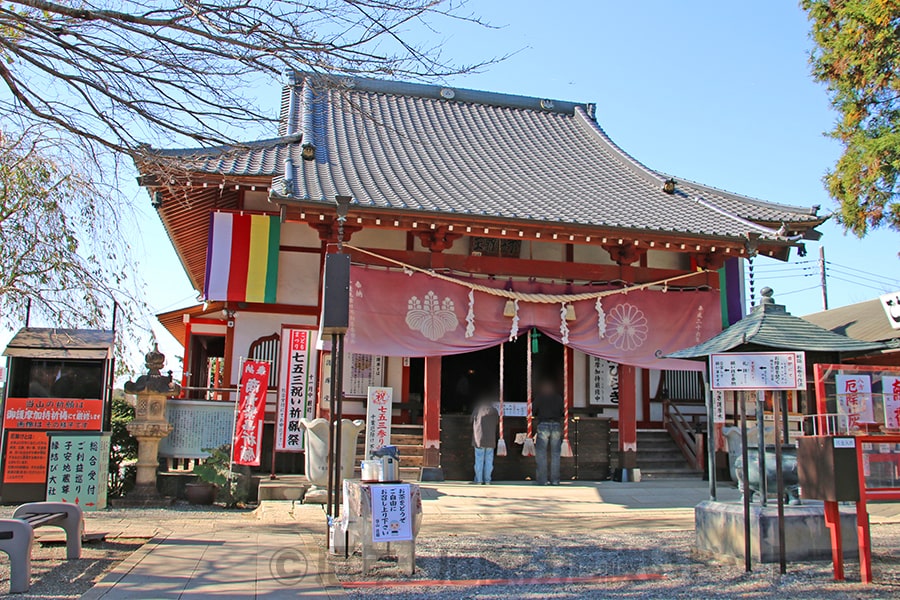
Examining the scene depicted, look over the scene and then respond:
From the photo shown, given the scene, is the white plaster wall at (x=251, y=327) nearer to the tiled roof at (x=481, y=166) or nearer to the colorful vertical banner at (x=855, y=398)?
the tiled roof at (x=481, y=166)

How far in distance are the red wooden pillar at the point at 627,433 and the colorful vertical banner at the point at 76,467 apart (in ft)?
25.8

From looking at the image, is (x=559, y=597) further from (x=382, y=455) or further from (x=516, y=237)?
(x=516, y=237)

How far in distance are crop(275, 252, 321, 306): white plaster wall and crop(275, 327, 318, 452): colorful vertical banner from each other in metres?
1.47

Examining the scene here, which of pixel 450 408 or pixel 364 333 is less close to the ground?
pixel 364 333

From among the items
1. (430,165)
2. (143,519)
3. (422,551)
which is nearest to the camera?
(422,551)

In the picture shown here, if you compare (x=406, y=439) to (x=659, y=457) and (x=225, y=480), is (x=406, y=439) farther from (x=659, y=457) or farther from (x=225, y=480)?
(x=659, y=457)

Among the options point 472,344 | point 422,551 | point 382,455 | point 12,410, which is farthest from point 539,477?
point 12,410

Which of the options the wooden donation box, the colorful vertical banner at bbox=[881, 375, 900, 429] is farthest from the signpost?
the wooden donation box

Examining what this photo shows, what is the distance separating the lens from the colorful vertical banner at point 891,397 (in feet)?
25.6

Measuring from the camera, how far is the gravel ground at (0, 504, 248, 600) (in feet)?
19.0

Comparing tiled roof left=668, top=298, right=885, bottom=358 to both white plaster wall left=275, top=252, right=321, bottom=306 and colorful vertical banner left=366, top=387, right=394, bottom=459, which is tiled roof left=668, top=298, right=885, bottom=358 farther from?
white plaster wall left=275, top=252, right=321, bottom=306

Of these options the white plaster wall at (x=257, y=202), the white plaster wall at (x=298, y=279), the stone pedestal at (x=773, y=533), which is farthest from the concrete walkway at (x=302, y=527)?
the white plaster wall at (x=257, y=202)

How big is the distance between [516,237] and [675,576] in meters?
6.45

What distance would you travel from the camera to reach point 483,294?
1212 centimetres
